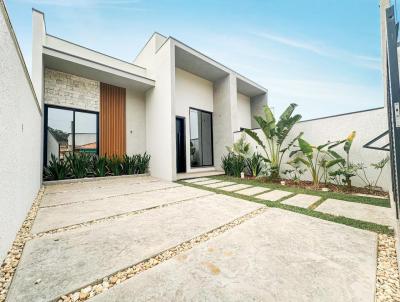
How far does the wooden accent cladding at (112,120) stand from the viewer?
6.11 meters

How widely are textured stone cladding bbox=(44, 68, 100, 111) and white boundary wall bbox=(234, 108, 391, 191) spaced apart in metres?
7.34

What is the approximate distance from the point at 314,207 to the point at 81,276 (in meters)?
2.93

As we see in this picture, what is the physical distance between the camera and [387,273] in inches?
43.3

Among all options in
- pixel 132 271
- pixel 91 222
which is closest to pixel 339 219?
pixel 132 271

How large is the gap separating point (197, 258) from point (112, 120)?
639 centimetres

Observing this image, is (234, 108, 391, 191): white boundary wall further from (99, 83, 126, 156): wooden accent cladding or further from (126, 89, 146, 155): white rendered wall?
(99, 83, 126, 156): wooden accent cladding

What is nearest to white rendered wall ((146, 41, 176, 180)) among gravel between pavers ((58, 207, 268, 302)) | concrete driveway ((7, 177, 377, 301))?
concrete driveway ((7, 177, 377, 301))

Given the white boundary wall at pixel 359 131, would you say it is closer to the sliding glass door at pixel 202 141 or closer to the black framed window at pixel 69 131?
the sliding glass door at pixel 202 141

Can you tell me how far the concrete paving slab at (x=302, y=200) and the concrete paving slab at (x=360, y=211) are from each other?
0.57 ft

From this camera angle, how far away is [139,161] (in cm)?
621

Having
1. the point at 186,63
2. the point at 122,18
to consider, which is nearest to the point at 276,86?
the point at 186,63

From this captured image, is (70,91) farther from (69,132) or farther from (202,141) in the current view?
(202,141)

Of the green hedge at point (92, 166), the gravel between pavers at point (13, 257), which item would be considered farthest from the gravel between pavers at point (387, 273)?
the green hedge at point (92, 166)

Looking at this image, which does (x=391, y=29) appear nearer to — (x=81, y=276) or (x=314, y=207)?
(x=314, y=207)
